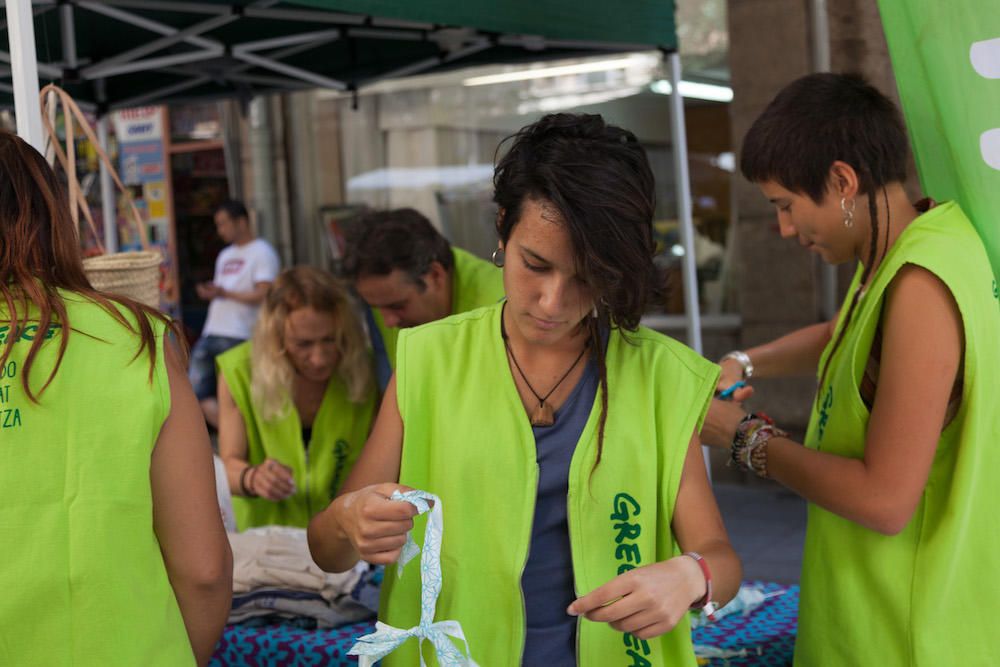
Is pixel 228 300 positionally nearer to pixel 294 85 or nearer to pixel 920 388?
pixel 294 85

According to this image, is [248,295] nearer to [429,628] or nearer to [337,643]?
[337,643]

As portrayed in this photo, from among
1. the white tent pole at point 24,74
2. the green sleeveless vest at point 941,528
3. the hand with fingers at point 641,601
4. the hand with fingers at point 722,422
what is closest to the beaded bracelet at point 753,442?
the hand with fingers at point 722,422

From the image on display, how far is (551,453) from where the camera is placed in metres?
1.76

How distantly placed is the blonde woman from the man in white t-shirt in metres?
3.98

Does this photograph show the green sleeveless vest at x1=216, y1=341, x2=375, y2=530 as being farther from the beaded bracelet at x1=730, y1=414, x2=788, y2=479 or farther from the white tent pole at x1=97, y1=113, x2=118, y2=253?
the white tent pole at x1=97, y1=113, x2=118, y2=253

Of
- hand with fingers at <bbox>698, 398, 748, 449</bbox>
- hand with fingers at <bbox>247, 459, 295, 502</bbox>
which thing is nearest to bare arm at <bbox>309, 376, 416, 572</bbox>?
hand with fingers at <bbox>698, 398, 748, 449</bbox>

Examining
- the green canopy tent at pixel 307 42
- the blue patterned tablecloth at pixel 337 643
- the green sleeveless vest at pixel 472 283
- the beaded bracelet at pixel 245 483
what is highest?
the green canopy tent at pixel 307 42

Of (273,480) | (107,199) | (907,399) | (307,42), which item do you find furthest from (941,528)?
(107,199)

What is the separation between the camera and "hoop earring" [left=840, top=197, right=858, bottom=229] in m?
1.93

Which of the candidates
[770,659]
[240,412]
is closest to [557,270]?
[770,659]

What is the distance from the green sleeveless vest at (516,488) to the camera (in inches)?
67.8

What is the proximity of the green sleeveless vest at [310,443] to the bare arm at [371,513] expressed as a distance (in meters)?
1.71

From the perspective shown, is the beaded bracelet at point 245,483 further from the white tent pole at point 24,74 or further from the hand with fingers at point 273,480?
the white tent pole at point 24,74

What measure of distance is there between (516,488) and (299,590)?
50.8 inches
